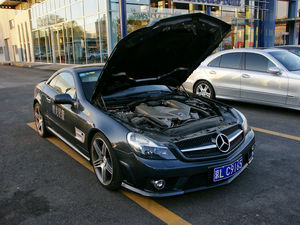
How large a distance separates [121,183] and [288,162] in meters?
2.35

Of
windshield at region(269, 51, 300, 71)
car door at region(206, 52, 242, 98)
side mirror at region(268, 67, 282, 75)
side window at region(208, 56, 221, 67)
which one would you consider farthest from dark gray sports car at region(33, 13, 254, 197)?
side window at region(208, 56, 221, 67)

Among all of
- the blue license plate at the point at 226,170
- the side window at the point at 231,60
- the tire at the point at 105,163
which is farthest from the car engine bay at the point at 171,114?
the side window at the point at 231,60

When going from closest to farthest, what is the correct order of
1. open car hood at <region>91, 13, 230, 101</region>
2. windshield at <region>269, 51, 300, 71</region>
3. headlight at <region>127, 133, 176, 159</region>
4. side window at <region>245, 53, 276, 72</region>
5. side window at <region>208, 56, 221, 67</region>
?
headlight at <region>127, 133, 176, 159</region>
open car hood at <region>91, 13, 230, 101</region>
windshield at <region>269, 51, 300, 71</region>
side window at <region>245, 53, 276, 72</region>
side window at <region>208, 56, 221, 67</region>

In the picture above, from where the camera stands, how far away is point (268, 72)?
671cm

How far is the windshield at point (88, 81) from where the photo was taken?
404 centimetres

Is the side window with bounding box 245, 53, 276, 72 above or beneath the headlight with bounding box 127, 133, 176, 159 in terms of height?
above

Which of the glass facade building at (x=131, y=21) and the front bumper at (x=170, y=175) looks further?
the glass facade building at (x=131, y=21)

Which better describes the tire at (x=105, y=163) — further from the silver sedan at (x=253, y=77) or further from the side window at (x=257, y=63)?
the side window at (x=257, y=63)

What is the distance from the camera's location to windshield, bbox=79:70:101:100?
4045mm

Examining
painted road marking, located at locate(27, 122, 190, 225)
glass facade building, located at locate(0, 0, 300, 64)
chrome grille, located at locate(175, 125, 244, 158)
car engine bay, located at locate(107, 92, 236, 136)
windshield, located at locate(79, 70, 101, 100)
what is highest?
glass facade building, located at locate(0, 0, 300, 64)

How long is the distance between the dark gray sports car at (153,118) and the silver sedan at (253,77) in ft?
8.85

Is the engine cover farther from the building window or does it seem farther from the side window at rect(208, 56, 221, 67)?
the building window

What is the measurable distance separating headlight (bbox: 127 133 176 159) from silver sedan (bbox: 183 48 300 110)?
453 centimetres

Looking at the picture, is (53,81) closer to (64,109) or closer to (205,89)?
(64,109)
